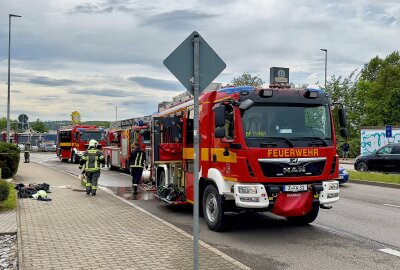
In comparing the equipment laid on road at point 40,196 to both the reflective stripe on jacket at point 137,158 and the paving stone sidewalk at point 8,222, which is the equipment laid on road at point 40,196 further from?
the reflective stripe on jacket at point 137,158

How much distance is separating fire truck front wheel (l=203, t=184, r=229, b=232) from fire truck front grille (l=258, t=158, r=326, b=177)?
3.84ft

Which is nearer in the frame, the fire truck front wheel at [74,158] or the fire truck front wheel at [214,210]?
the fire truck front wheel at [214,210]

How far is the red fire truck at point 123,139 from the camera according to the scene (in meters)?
20.8

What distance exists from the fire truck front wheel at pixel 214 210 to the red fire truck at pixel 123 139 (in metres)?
9.86

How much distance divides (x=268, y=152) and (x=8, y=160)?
1151 cm

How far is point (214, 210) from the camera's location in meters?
8.92

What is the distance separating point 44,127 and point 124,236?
127 m

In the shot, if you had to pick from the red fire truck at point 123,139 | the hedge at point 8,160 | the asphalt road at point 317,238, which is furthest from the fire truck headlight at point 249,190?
the red fire truck at point 123,139

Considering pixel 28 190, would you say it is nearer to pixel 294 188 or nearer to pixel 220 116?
pixel 220 116

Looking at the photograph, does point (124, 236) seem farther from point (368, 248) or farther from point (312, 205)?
point (368, 248)

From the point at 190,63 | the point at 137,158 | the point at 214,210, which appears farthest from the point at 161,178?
the point at 190,63

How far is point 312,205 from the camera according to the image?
8.41 meters

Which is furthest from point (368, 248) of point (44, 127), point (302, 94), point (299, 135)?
point (44, 127)

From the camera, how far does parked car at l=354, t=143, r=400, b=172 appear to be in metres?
22.0
